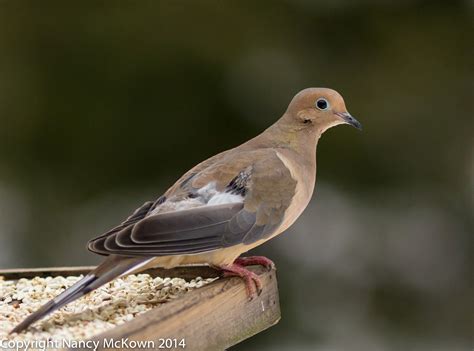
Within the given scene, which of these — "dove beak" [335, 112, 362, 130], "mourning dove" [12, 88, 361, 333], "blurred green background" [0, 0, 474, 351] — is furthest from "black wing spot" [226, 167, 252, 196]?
"blurred green background" [0, 0, 474, 351]

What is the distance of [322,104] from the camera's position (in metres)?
3.77

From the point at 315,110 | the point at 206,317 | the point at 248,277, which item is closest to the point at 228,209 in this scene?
the point at 248,277

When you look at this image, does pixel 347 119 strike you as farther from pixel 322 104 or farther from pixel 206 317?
pixel 206 317

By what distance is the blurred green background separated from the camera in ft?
20.1

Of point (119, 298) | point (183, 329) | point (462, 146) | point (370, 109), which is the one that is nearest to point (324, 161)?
point (370, 109)

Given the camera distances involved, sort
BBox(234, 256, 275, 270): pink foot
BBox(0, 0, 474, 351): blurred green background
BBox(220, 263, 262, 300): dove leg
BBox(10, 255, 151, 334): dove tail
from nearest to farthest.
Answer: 1. BBox(10, 255, 151, 334): dove tail
2. BBox(220, 263, 262, 300): dove leg
3. BBox(234, 256, 275, 270): pink foot
4. BBox(0, 0, 474, 351): blurred green background

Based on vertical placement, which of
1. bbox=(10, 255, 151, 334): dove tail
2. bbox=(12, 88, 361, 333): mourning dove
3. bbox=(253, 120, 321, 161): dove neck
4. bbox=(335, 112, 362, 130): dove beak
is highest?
bbox=(335, 112, 362, 130): dove beak

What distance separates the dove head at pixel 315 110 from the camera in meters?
3.76

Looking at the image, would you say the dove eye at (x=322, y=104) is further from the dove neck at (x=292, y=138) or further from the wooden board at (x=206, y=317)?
the wooden board at (x=206, y=317)

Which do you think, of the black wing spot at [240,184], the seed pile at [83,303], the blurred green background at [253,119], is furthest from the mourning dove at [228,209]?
the blurred green background at [253,119]

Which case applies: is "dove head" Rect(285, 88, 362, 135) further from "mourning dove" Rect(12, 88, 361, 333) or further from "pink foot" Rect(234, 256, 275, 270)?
"pink foot" Rect(234, 256, 275, 270)

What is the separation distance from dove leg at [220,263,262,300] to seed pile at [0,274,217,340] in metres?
0.21

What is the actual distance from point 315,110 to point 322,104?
4 cm

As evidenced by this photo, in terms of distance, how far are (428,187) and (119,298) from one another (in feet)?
11.4
